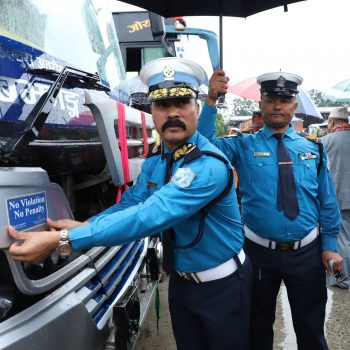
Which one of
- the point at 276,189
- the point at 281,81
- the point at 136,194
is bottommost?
the point at 276,189

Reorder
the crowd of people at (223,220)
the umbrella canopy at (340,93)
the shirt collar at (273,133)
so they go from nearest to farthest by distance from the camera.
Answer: the crowd of people at (223,220), the shirt collar at (273,133), the umbrella canopy at (340,93)

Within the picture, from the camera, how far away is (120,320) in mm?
1615

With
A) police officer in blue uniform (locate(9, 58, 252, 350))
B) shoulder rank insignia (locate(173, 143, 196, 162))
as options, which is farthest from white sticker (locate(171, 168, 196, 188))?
shoulder rank insignia (locate(173, 143, 196, 162))

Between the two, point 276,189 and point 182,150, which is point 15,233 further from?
point 276,189

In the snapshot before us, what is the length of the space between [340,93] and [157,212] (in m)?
3.18

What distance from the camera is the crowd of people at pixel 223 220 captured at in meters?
1.38

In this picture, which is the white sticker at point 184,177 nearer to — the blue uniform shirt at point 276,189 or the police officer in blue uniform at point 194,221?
the police officer in blue uniform at point 194,221

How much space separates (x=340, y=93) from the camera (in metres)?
3.87

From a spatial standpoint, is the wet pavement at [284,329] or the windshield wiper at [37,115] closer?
the windshield wiper at [37,115]

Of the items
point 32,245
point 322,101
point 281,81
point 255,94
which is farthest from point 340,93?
point 322,101

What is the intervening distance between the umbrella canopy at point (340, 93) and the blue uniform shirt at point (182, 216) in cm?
261

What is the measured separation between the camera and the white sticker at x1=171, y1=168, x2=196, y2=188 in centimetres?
141

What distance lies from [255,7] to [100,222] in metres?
1.79

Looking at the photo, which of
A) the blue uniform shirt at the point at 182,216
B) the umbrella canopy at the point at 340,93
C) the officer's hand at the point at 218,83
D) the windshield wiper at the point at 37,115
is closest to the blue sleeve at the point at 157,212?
the blue uniform shirt at the point at 182,216
